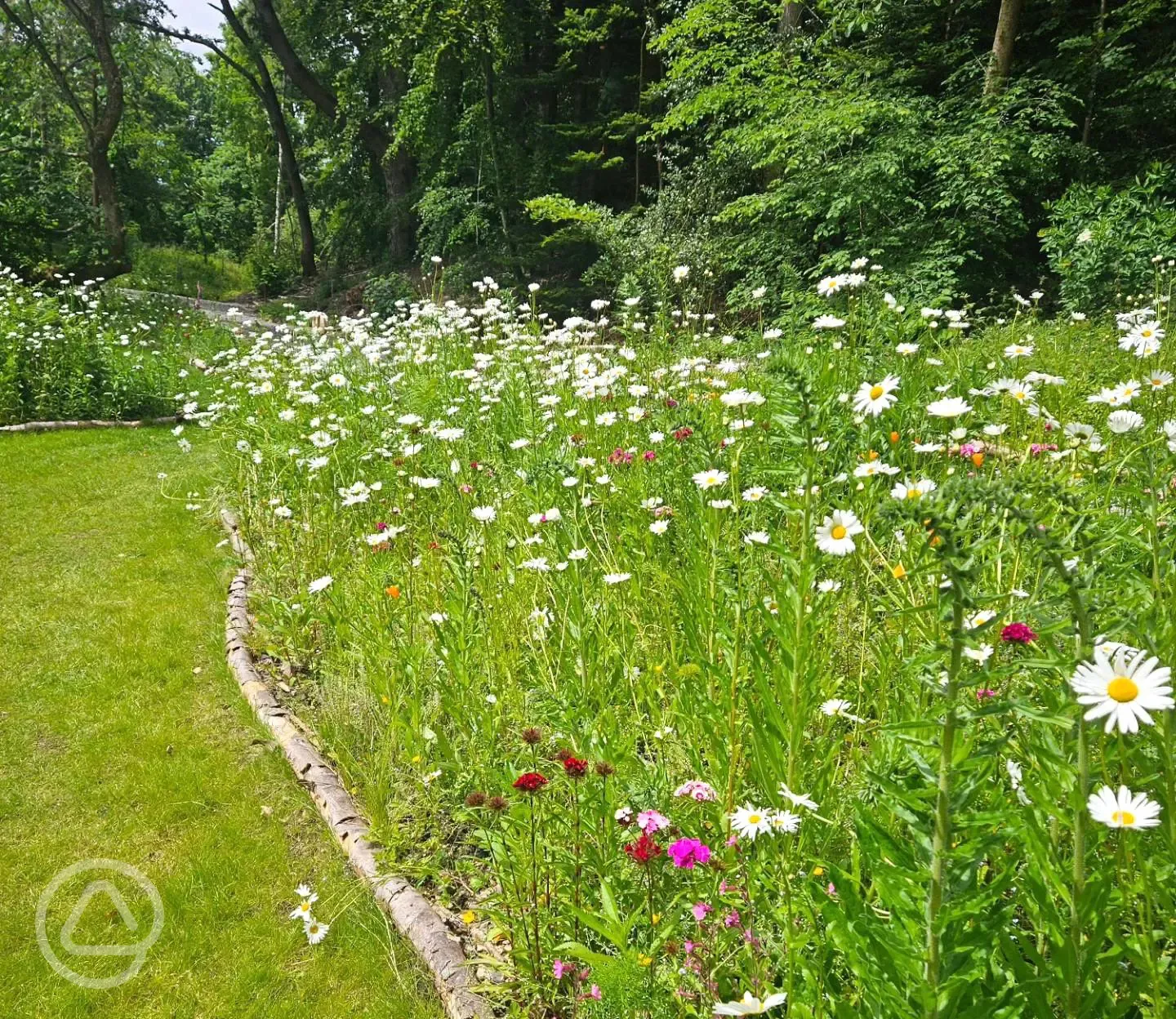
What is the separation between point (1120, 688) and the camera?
85 centimetres

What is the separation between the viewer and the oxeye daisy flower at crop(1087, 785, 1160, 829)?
877mm

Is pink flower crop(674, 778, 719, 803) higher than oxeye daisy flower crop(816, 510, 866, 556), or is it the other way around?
oxeye daisy flower crop(816, 510, 866, 556)

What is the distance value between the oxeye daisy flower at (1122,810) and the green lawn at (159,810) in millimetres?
1512

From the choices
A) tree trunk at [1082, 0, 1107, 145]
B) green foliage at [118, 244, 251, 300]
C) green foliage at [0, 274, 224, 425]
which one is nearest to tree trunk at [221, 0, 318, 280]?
green foliage at [118, 244, 251, 300]

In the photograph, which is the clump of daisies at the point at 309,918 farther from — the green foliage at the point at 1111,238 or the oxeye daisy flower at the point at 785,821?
the green foliage at the point at 1111,238

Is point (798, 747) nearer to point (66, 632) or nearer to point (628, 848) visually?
point (628, 848)

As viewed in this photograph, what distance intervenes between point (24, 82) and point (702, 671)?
21.9 meters

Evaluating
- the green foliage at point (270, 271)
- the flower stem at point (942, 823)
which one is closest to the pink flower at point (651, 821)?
the flower stem at point (942, 823)

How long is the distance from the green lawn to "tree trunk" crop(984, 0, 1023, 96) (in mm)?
9238

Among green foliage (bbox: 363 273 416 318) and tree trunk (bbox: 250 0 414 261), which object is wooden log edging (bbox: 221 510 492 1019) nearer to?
green foliage (bbox: 363 273 416 318)

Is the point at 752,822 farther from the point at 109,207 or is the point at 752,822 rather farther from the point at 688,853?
the point at 109,207

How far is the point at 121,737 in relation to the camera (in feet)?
9.58

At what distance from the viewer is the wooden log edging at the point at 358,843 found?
1.75 metres
